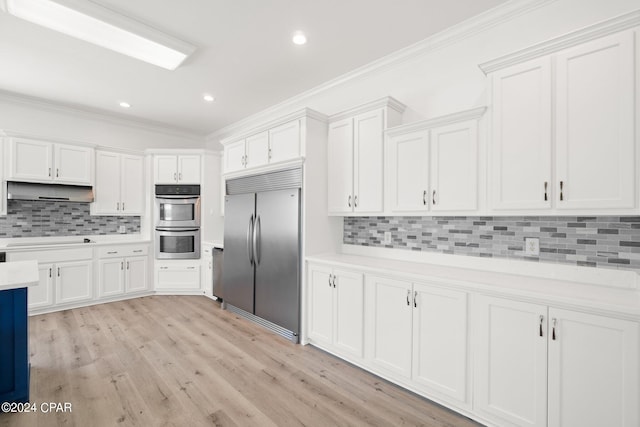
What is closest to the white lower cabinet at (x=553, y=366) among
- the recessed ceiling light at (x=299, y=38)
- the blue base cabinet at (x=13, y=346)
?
the recessed ceiling light at (x=299, y=38)

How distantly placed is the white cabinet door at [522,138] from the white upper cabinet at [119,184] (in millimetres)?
5173

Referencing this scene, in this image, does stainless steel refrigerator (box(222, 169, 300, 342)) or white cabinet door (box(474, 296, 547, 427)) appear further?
stainless steel refrigerator (box(222, 169, 300, 342))

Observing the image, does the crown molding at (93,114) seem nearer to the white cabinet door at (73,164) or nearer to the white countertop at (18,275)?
the white cabinet door at (73,164)

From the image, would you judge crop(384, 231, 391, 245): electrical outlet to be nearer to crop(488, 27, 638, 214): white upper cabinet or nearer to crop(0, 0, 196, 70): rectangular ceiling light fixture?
crop(488, 27, 638, 214): white upper cabinet

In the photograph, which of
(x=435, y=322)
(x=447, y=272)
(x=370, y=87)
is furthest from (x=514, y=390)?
(x=370, y=87)

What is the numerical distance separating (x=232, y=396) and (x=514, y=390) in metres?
1.89

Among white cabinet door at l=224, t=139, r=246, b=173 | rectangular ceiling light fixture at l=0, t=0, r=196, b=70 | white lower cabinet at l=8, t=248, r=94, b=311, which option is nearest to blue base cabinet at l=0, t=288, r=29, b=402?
rectangular ceiling light fixture at l=0, t=0, r=196, b=70

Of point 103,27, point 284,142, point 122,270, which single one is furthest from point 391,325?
point 122,270

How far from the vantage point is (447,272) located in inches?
91.4

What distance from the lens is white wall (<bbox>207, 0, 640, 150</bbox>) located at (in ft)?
6.98

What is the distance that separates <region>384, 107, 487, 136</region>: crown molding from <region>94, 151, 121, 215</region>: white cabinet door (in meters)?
4.41

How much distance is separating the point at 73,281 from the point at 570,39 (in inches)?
231

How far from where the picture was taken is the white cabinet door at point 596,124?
162cm

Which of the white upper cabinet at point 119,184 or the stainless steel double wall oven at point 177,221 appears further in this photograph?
the stainless steel double wall oven at point 177,221
